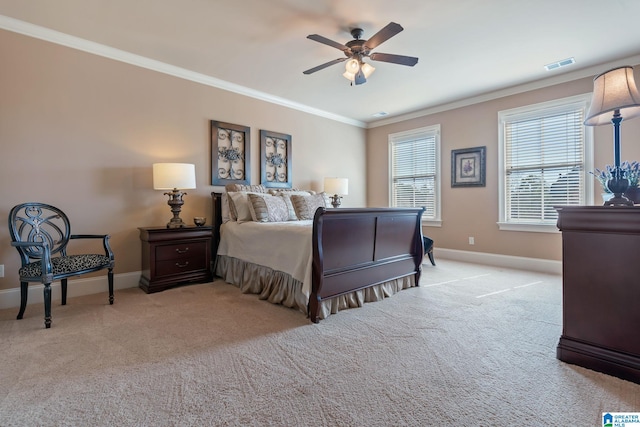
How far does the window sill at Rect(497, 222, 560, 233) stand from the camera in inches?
169

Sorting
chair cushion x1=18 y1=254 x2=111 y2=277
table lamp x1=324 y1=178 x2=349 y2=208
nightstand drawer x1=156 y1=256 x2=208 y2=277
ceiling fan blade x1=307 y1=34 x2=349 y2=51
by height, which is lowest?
nightstand drawer x1=156 y1=256 x2=208 y2=277

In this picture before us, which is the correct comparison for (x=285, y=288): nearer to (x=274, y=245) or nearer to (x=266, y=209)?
(x=274, y=245)

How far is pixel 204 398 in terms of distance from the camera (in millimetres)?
1547

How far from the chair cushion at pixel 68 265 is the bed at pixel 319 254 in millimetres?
1341

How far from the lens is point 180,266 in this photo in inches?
142

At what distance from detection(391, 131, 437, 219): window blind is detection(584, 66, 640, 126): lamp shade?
3.75m

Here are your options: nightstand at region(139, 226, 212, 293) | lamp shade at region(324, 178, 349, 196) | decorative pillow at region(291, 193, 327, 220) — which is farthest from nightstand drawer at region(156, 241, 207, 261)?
lamp shade at region(324, 178, 349, 196)

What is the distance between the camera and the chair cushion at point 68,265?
2512mm

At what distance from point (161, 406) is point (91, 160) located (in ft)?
9.72

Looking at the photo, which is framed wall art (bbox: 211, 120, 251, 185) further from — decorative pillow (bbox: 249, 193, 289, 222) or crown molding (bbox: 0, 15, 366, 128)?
decorative pillow (bbox: 249, 193, 289, 222)

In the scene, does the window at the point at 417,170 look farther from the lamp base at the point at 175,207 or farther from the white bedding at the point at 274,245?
the lamp base at the point at 175,207

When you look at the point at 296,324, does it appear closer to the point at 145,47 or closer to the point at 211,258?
the point at 211,258

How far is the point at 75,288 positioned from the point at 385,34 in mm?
3963
